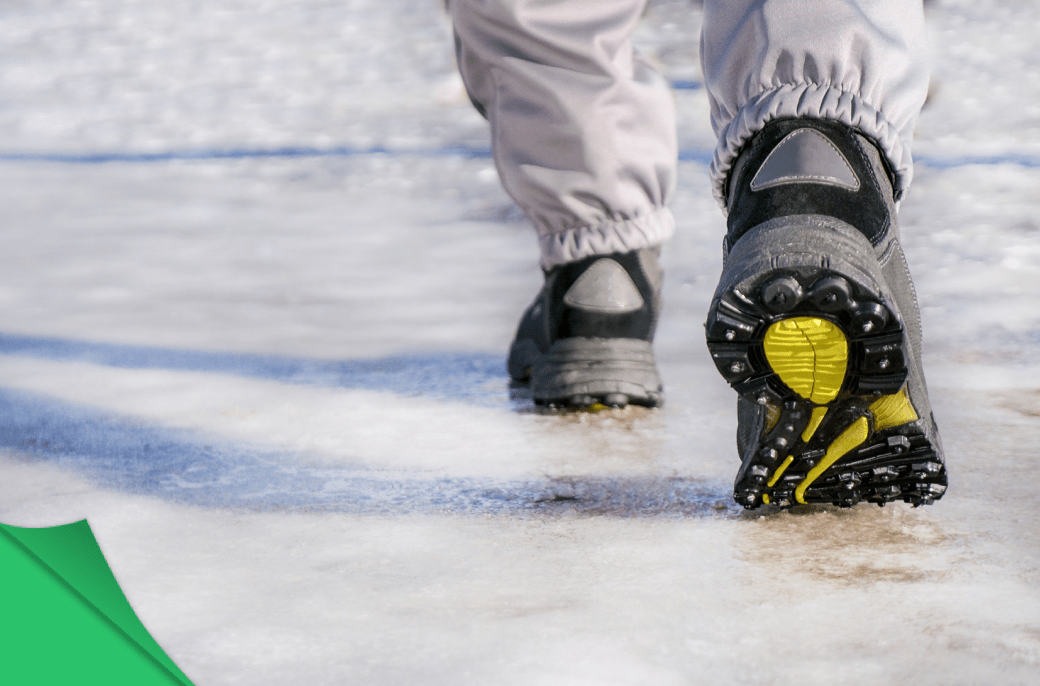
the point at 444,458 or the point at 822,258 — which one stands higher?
the point at 822,258

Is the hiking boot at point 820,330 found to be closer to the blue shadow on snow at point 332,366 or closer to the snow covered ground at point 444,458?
the snow covered ground at point 444,458

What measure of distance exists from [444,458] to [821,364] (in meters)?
0.54

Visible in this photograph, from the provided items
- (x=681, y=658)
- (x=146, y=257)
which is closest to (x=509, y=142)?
(x=681, y=658)

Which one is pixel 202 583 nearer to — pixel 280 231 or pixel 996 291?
pixel 996 291

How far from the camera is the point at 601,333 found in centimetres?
150

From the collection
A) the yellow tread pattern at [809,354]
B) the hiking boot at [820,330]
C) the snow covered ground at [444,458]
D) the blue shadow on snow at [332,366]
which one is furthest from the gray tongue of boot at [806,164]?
the blue shadow on snow at [332,366]

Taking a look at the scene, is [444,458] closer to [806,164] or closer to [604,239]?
[604,239]

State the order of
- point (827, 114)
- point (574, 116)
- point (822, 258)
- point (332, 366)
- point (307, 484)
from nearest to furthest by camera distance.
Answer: point (822, 258)
point (827, 114)
point (307, 484)
point (574, 116)
point (332, 366)

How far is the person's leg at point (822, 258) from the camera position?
2.82 feet

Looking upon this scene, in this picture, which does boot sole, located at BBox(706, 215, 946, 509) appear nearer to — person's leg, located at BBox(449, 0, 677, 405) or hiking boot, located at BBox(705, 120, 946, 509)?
hiking boot, located at BBox(705, 120, 946, 509)

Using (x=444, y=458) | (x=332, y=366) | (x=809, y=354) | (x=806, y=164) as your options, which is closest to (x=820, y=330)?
(x=809, y=354)

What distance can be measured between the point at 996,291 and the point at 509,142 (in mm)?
1047

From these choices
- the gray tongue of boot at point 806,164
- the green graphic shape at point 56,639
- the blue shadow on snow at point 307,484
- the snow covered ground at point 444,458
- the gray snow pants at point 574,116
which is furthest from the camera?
the gray snow pants at point 574,116

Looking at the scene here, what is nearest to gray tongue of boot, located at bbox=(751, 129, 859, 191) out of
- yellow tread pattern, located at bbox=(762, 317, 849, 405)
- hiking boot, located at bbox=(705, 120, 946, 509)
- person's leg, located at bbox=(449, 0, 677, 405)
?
hiking boot, located at bbox=(705, 120, 946, 509)
